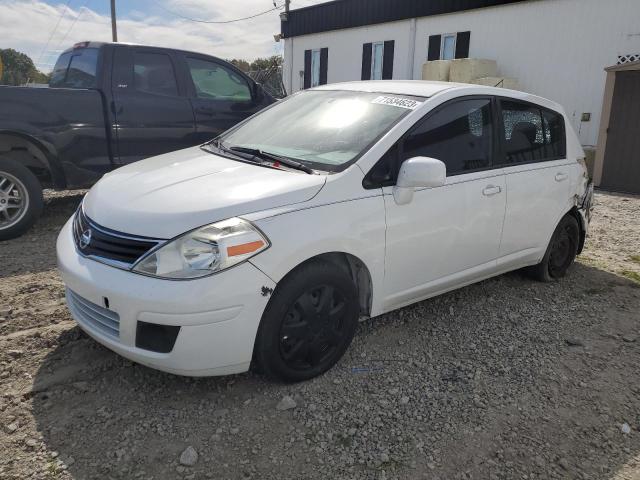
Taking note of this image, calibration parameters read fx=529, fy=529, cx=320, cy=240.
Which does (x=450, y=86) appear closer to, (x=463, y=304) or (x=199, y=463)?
(x=463, y=304)

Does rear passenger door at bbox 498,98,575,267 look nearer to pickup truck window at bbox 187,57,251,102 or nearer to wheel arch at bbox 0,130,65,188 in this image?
pickup truck window at bbox 187,57,251,102

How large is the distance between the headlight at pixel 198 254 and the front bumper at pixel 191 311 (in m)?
0.04

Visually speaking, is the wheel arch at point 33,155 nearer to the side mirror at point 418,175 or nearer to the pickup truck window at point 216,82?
the pickup truck window at point 216,82

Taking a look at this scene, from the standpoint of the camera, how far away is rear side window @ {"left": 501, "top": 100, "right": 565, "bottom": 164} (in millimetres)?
3951

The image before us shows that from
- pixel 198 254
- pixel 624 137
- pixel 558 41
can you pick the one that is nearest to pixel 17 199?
pixel 198 254

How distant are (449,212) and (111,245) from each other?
2.03m

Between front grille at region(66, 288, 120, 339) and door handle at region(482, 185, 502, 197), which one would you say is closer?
A: front grille at region(66, 288, 120, 339)

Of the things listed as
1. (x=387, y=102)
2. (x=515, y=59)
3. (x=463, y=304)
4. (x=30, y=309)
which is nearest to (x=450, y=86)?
(x=387, y=102)

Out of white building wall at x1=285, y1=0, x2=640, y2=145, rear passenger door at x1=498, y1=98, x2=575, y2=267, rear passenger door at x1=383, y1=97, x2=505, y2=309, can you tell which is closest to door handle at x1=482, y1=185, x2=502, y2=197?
rear passenger door at x1=383, y1=97, x2=505, y2=309

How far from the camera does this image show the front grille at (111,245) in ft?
8.28

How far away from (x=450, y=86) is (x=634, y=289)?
2595 millimetres

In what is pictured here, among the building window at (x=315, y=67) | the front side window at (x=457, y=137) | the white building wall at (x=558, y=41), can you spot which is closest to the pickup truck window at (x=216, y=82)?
the front side window at (x=457, y=137)

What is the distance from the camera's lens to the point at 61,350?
315 cm

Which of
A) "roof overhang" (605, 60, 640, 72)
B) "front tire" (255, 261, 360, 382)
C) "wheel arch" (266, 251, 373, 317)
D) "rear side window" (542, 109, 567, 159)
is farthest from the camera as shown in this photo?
"roof overhang" (605, 60, 640, 72)
